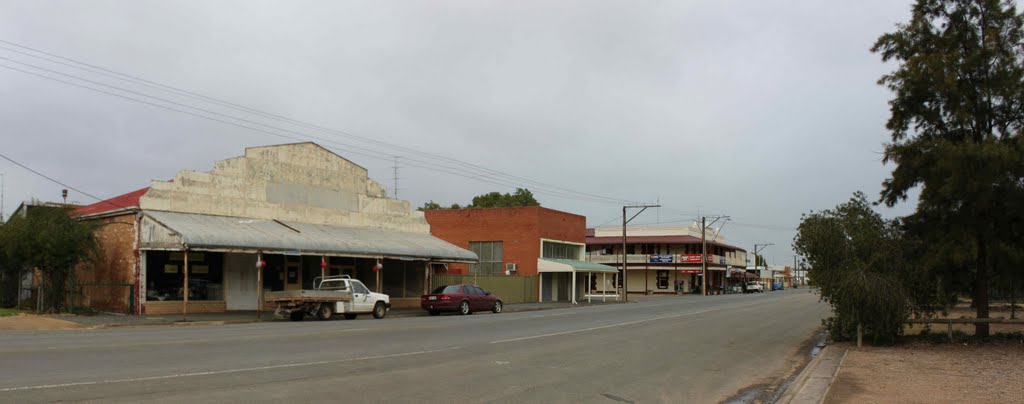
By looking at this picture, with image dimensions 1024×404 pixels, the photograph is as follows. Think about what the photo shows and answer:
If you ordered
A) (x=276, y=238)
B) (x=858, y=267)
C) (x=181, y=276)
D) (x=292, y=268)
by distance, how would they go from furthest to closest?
(x=292, y=268) → (x=276, y=238) → (x=181, y=276) → (x=858, y=267)

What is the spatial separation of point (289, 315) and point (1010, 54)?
77.4 feet

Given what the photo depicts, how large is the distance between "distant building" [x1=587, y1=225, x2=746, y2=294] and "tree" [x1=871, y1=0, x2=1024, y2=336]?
207ft

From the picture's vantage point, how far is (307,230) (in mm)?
34281

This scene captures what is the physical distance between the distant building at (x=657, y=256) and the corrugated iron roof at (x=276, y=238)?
4546cm

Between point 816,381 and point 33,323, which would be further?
point 33,323

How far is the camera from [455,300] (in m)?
33.9

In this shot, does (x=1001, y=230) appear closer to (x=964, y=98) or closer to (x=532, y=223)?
(x=964, y=98)

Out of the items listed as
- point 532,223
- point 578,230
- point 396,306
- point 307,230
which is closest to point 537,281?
point 532,223

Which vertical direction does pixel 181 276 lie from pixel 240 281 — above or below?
above

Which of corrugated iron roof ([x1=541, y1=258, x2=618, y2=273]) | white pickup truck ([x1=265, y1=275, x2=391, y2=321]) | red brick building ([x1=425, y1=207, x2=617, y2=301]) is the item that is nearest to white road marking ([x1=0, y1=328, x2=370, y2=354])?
white pickup truck ([x1=265, y1=275, x2=391, y2=321])

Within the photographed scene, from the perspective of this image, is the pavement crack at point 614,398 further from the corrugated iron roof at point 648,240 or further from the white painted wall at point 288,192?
the corrugated iron roof at point 648,240

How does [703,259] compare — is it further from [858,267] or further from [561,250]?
[858,267]

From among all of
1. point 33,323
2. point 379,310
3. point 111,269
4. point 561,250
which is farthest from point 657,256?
point 33,323

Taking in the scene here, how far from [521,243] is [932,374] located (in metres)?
38.7
